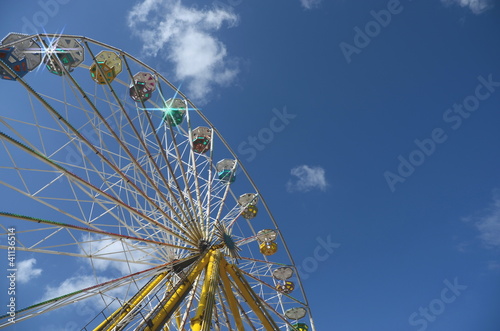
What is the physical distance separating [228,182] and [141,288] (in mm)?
7608

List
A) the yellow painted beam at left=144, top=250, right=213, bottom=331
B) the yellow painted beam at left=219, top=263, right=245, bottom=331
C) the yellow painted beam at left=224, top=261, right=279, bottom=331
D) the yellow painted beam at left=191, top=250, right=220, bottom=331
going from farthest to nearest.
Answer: the yellow painted beam at left=224, top=261, right=279, bottom=331
the yellow painted beam at left=219, top=263, right=245, bottom=331
the yellow painted beam at left=191, top=250, right=220, bottom=331
the yellow painted beam at left=144, top=250, right=213, bottom=331

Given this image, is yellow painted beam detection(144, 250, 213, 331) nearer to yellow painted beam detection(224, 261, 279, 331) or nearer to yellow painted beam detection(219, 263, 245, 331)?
yellow painted beam detection(219, 263, 245, 331)

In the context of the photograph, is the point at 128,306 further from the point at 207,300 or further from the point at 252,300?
the point at 252,300

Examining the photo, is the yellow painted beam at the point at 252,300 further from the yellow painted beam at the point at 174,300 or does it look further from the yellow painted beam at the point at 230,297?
the yellow painted beam at the point at 174,300

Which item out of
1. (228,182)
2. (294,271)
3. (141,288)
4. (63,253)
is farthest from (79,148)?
(294,271)

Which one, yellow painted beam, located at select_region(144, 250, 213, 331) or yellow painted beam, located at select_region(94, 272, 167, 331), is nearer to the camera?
yellow painted beam, located at select_region(144, 250, 213, 331)

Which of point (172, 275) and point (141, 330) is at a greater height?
point (172, 275)

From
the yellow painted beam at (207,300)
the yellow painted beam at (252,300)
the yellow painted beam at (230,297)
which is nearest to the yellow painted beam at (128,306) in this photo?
the yellow painted beam at (207,300)

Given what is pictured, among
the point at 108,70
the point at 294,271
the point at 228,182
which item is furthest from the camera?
the point at 294,271

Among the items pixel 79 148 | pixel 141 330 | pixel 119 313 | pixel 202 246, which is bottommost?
pixel 141 330

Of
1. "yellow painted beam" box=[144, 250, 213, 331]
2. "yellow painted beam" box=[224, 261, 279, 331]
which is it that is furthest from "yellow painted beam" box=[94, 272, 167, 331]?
"yellow painted beam" box=[224, 261, 279, 331]

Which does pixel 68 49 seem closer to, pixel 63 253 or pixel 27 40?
pixel 27 40

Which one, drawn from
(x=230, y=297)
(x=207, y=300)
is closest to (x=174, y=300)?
(x=207, y=300)

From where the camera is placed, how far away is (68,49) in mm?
11016
